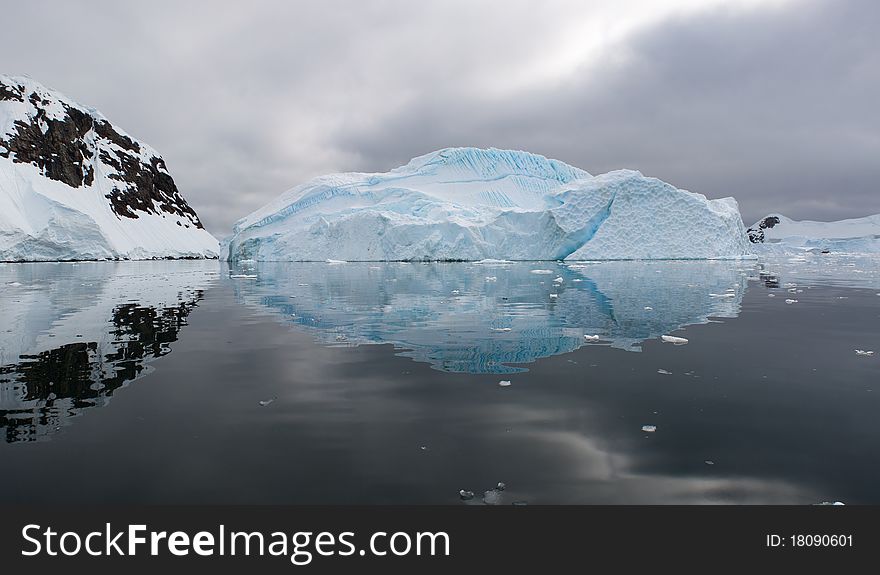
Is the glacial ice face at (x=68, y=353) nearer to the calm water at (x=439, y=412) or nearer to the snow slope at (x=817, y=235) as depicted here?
the calm water at (x=439, y=412)

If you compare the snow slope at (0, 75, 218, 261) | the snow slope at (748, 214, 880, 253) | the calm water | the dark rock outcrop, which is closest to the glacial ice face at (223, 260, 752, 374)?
the calm water

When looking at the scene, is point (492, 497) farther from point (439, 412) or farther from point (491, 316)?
point (491, 316)

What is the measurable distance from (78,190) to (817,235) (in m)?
146

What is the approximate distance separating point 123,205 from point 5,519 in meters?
83.5

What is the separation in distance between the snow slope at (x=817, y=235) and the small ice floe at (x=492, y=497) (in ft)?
264

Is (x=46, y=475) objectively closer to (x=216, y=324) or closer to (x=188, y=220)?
(x=216, y=324)

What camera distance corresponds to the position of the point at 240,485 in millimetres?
2840

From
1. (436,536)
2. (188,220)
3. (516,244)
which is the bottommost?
(436,536)

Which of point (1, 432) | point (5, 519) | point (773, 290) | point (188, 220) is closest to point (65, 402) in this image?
point (1, 432)

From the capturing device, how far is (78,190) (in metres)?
67.9

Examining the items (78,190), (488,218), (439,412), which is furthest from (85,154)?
(439,412)

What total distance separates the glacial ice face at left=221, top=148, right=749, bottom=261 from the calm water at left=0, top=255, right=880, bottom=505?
2798 centimetres

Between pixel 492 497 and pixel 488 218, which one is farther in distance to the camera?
pixel 488 218

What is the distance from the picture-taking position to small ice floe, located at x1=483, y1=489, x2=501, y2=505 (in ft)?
8.75
